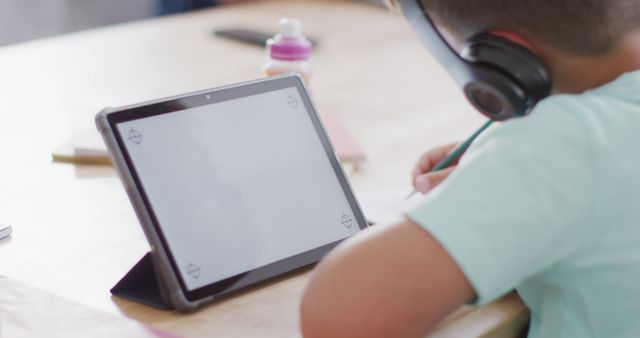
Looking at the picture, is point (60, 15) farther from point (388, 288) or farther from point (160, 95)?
point (388, 288)

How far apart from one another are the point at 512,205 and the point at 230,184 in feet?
0.92

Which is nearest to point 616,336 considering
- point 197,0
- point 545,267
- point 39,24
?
point 545,267

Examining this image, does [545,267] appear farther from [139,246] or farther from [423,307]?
[139,246]

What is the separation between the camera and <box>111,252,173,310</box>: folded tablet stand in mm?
742

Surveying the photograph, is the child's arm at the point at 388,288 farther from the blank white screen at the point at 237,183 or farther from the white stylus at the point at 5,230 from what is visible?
the white stylus at the point at 5,230

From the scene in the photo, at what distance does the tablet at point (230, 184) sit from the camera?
0.73m

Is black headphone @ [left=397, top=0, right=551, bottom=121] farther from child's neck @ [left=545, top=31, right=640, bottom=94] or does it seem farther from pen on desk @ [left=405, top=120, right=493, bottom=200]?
pen on desk @ [left=405, top=120, right=493, bottom=200]

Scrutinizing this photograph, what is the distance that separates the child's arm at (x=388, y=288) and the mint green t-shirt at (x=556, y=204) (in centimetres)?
1

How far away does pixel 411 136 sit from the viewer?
1.30 meters

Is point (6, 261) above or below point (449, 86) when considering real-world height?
above

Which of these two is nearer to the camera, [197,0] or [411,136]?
[411,136]

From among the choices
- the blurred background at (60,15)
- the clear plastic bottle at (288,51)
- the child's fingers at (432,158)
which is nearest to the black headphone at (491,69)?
the child's fingers at (432,158)

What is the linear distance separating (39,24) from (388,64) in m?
1.86

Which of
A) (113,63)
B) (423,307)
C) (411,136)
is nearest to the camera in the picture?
(423,307)
